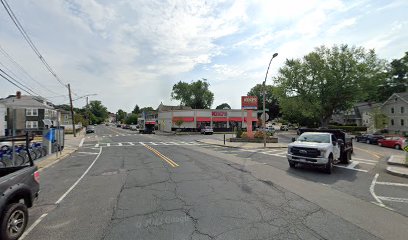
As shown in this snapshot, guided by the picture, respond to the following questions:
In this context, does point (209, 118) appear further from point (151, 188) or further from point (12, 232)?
point (12, 232)

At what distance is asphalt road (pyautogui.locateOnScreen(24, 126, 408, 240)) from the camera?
15.6 feet

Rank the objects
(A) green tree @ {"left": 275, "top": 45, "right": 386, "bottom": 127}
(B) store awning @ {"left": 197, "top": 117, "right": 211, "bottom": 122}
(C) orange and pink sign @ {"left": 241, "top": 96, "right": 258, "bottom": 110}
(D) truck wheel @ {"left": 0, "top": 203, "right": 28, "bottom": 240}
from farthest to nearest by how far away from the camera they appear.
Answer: (B) store awning @ {"left": 197, "top": 117, "right": 211, "bottom": 122} < (A) green tree @ {"left": 275, "top": 45, "right": 386, "bottom": 127} < (C) orange and pink sign @ {"left": 241, "top": 96, "right": 258, "bottom": 110} < (D) truck wheel @ {"left": 0, "top": 203, "right": 28, "bottom": 240}

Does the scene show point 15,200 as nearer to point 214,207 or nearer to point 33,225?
point 33,225

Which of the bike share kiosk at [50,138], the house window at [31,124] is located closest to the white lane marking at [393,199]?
the bike share kiosk at [50,138]

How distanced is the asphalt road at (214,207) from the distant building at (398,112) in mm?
52494

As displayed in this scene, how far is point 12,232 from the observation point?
4359 mm

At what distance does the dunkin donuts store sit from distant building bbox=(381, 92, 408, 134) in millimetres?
30348

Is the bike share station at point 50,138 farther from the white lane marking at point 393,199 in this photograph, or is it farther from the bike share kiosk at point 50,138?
the white lane marking at point 393,199

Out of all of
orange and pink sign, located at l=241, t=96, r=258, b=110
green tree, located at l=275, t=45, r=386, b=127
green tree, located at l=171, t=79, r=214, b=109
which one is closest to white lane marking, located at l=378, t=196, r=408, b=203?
orange and pink sign, located at l=241, t=96, r=258, b=110

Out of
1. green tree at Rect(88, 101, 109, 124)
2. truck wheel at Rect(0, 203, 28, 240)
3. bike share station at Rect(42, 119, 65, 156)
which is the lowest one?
truck wheel at Rect(0, 203, 28, 240)

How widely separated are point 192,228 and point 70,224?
8.88 ft

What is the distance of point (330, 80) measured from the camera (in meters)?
45.4

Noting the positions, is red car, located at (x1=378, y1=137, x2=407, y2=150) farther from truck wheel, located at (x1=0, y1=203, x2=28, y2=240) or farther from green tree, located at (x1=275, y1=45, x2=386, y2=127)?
truck wheel, located at (x1=0, y1=203, x2=28, y2=240)

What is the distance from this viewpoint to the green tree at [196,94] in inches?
4023
